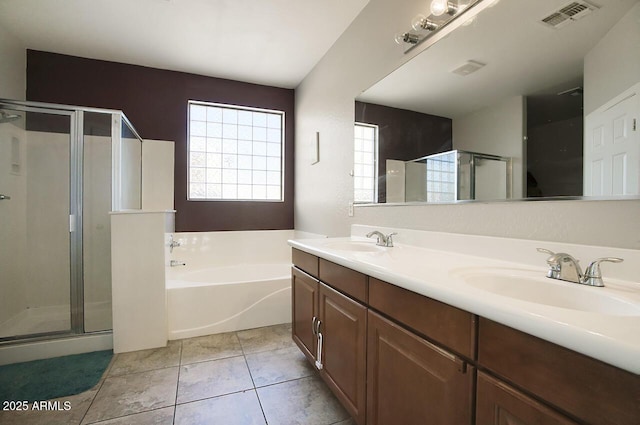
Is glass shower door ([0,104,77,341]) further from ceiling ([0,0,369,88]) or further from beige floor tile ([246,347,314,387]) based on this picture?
beige floor tile ([246,347,314,387])

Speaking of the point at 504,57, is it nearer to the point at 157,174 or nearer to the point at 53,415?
the point at 53,415

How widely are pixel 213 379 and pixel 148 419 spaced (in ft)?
1.27

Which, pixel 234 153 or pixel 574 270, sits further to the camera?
pixel 234 153

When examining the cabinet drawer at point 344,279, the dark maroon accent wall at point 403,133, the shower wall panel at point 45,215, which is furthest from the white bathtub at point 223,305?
the dark maroon accent wall at point 403,133

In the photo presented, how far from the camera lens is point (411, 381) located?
879 millimetres

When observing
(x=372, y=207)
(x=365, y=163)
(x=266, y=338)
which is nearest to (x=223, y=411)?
(x=266, y=338)

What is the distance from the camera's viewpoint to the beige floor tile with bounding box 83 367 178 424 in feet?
4.75

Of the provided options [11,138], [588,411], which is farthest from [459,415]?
[11,138]

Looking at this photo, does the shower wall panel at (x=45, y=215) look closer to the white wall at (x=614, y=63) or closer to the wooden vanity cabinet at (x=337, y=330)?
the wooden vanity cabinet at (x=337, y=330)

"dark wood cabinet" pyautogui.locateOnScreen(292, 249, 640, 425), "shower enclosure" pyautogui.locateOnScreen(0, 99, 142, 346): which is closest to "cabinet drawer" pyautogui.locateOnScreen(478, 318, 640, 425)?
"dark wood cabinet" pyautogui.locateOnScreen(292, 249, 640, 425)

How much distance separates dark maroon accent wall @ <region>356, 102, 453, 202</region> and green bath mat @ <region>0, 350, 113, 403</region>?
2.16 meters

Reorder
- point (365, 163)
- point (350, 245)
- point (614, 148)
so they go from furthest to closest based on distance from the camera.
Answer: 1. point (365, 163)
2. point (350, 245)
3. point (614, 148)

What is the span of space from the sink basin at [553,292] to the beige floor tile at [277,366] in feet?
4.27

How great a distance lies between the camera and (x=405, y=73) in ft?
5.44
